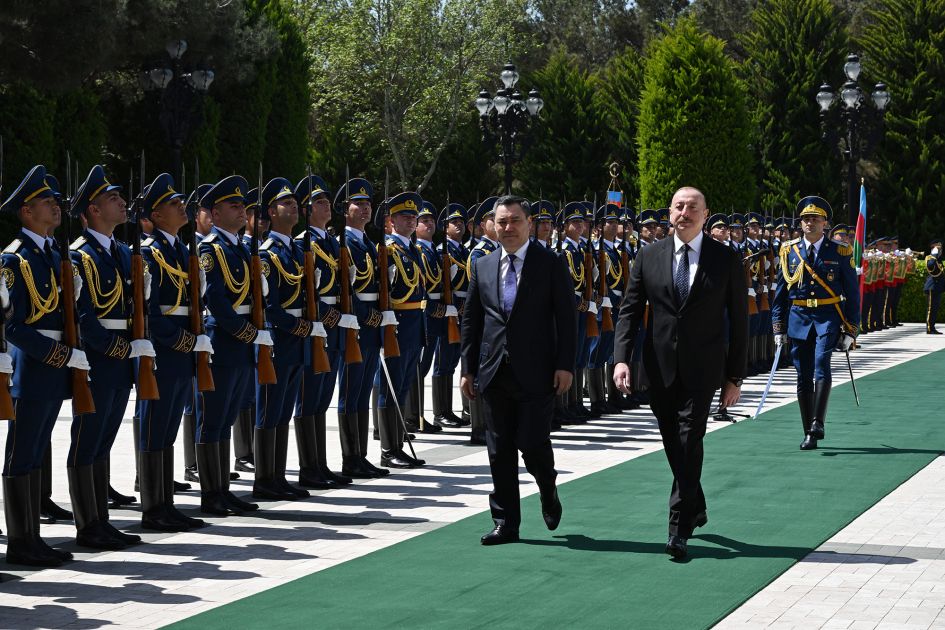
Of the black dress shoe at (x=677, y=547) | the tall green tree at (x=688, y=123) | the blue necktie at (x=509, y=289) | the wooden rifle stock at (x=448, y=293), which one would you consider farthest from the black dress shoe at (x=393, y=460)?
the tall green tree at (x=688, y=123)

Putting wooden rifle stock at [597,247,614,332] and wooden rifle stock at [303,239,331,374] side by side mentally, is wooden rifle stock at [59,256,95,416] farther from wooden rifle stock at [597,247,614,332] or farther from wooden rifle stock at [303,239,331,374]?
wooden rifle stock at [597,247,614,332]

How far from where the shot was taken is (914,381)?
63.4 ft

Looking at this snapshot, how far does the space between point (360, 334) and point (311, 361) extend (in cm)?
93

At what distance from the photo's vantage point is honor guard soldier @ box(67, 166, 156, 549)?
8062 mm

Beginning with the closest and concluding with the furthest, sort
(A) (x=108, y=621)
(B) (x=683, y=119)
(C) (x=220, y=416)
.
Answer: (A) (x=108, y=621) → (C) (x=220, y=416) → (B) (x=683, y=119)

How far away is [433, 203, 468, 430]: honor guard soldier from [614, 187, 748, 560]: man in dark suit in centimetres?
577

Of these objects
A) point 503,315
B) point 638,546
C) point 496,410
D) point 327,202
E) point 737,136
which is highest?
point 737,136

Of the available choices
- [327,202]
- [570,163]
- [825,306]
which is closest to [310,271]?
[327,202]

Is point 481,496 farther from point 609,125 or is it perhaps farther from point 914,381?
point 609,125

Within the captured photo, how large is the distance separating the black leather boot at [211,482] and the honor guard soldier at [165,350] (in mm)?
345

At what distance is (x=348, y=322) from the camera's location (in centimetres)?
1045

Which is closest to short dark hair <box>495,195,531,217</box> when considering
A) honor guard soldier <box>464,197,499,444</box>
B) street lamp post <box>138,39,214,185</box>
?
honor guard soldier <box>464,197,499,444</box>

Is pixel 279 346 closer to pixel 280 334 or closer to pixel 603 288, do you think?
pixel 280 334

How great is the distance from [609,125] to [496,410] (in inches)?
1639
